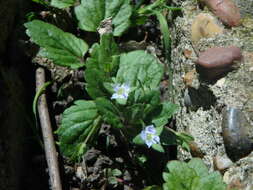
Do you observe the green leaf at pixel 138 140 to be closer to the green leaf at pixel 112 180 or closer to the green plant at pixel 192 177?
the green plant at pixel 192 177

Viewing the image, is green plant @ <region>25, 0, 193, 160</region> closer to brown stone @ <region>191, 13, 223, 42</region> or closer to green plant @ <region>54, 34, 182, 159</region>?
green plant @ <region>54, 34, 182, 159</region>

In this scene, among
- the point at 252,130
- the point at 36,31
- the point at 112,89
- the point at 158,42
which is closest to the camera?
the point at 252,130

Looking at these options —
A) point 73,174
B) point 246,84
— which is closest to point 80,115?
point 73,174

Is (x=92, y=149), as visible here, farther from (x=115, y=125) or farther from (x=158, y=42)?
(x=158, y=42)

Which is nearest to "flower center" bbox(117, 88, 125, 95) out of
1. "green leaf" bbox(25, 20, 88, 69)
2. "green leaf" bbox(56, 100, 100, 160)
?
"green leaf" bbox(56, 100, 100, 160)

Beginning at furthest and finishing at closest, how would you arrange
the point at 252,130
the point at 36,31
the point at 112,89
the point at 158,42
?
the point at 158,42
the point at 36,31
the point at 112,89
the point at 252,130

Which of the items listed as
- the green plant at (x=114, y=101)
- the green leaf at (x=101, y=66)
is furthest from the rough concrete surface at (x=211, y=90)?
the green leaf at (x=101, y=66)

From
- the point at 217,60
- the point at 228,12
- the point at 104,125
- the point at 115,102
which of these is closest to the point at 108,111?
the point at 115,102
